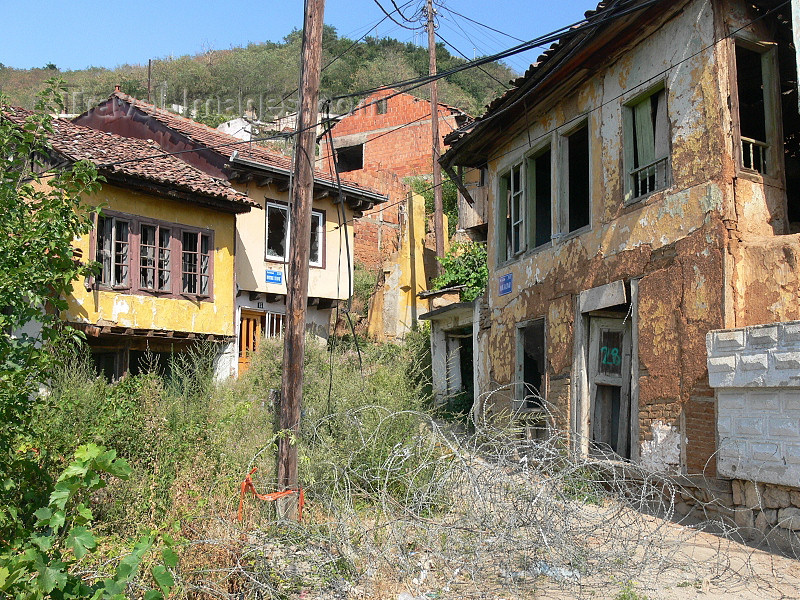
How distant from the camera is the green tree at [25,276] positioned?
5906 mm

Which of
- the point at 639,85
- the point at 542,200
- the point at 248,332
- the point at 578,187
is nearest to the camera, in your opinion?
the point at 639,85

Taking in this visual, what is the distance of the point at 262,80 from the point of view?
48.2m

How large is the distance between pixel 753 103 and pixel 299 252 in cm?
693

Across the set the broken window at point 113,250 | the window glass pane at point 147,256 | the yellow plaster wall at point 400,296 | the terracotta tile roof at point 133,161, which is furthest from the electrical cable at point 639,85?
the broken window at point 113,250

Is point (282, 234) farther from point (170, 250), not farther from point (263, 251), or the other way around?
point (170, 250)

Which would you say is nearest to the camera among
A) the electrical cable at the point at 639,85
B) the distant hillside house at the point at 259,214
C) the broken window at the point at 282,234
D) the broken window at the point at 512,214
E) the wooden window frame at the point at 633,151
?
the electrical cable at the point at 639,85

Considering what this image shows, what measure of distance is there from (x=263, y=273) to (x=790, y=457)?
1387cm

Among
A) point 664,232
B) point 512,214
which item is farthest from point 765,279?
point 512,214

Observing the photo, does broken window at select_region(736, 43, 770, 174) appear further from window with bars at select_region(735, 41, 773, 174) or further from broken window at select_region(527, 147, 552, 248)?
broken window at select_region(527, 147, 552, 248)

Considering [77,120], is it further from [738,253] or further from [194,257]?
[738,253]

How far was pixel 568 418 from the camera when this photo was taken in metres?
10.3

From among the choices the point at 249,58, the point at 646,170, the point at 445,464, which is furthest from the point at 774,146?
the point at 249,58

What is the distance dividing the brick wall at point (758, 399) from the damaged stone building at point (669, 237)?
2cm

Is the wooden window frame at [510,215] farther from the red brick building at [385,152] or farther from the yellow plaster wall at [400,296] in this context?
the red brick building at [385,152]
